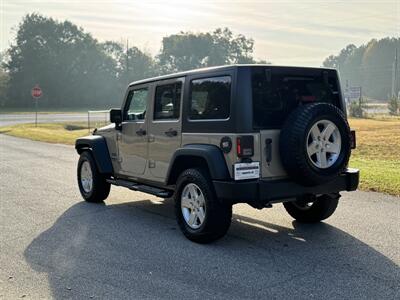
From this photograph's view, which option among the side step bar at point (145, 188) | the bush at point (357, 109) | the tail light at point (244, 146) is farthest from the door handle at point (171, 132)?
the bush at point (357, 109)

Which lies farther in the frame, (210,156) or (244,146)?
(210,156)

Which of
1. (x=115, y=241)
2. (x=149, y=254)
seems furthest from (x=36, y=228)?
(x=149, y=254)

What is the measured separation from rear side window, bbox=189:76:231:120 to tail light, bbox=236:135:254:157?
0.35 metres

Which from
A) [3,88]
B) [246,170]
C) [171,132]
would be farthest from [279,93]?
[3,88]

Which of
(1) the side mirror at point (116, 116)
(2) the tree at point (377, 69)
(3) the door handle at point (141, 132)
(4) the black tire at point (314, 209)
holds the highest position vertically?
(2) the tree at point (377, 69)

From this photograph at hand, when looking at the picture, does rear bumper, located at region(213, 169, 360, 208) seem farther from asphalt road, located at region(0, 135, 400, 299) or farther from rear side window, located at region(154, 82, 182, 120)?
rear side window, located at region(154, 82, 182, 120)

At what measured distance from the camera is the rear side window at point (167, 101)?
618cm

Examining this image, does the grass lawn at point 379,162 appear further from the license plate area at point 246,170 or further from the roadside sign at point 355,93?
the roadside sign at point 355,93

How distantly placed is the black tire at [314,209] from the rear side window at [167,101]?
1.98 m

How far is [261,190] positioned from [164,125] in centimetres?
182

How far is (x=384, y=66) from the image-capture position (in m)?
144

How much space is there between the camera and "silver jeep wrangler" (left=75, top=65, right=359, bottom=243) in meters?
5.14

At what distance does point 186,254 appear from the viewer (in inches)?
205

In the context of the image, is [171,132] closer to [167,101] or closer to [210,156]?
[167,101]
